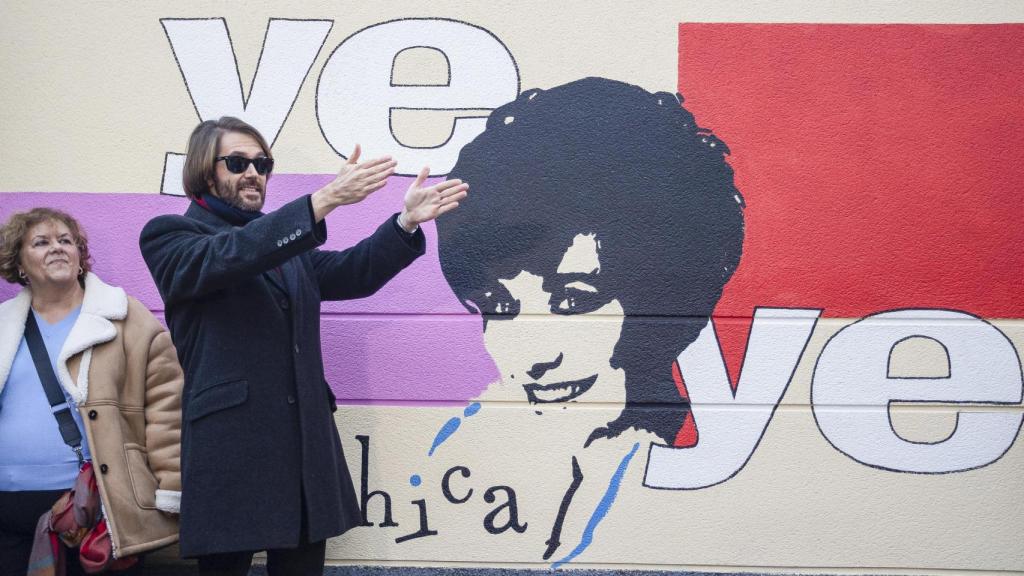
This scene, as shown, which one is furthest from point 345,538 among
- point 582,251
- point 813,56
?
point 813,56

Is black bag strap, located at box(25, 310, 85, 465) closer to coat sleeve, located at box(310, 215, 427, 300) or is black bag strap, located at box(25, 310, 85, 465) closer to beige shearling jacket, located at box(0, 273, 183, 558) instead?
beige shearling jacket, located at box(0, 273, 183, 558)

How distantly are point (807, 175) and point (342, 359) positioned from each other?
2010 mm

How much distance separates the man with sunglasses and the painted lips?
0.98 m

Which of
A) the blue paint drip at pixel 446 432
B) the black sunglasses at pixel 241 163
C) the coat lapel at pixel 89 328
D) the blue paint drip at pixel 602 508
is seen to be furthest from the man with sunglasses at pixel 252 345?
the blue paint drip at pixel 602 508

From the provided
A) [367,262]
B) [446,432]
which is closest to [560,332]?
[446,432]

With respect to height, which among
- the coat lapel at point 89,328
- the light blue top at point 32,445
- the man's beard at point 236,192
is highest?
the man's beard at point 236,192

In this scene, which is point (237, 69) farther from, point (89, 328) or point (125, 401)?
point (125, 401)

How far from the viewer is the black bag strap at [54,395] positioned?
3.02m

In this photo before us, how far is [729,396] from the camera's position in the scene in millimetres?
3664

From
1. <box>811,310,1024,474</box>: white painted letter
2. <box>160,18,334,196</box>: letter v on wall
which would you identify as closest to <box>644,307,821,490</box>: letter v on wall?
<box>811,310,1024,474</box>: white painted letter

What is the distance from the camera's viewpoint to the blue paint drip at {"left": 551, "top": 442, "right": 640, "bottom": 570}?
12.0ft

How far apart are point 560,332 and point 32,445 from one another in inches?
75.7

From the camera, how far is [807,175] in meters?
3.70

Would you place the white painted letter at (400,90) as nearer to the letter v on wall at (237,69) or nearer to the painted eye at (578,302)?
the letter v on wall at (237,69)
